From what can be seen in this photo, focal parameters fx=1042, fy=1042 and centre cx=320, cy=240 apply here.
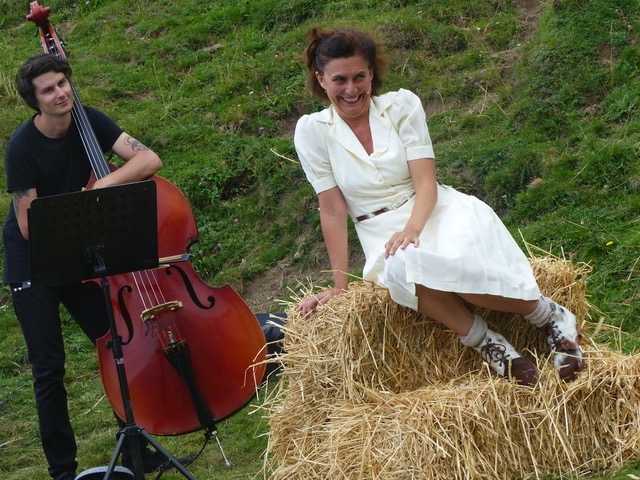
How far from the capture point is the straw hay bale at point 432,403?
4.12 meters

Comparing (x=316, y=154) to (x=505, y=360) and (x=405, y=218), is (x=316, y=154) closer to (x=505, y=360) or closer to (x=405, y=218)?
(x=405, y=218)

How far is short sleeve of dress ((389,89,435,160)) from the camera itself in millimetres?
4672

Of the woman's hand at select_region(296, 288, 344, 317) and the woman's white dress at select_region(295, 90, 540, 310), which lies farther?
the woman's hand at select_region(296, 288, 344, 317)

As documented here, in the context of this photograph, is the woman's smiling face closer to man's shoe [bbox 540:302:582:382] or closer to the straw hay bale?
the straw hay bale

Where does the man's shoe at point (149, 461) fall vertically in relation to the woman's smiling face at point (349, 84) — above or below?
below

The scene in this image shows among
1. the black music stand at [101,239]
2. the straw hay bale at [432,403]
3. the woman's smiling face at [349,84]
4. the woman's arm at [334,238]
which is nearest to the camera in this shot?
the straw hay bale at [432,403]

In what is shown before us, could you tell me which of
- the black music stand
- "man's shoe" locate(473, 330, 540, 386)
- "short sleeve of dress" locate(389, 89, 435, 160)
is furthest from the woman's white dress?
the black music stand

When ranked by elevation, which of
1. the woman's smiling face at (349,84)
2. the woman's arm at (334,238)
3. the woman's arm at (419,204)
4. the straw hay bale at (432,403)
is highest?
the woman's smiling face at (349,84)

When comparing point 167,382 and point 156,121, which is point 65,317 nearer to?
point 156,121

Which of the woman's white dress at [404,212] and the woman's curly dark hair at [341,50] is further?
the woman's curly dark hair at [341,50]

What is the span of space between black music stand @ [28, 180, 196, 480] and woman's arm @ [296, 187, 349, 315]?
0.76m

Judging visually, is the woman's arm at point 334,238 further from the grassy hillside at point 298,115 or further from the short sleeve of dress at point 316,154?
the grassy hillside at point 298,115

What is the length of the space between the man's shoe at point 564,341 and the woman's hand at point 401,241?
71 centimetres

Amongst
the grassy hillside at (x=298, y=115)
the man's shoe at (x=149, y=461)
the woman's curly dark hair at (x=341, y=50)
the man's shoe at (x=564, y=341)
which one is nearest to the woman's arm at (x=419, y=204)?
the woman's curly dark hair at (x=341, y=50)
